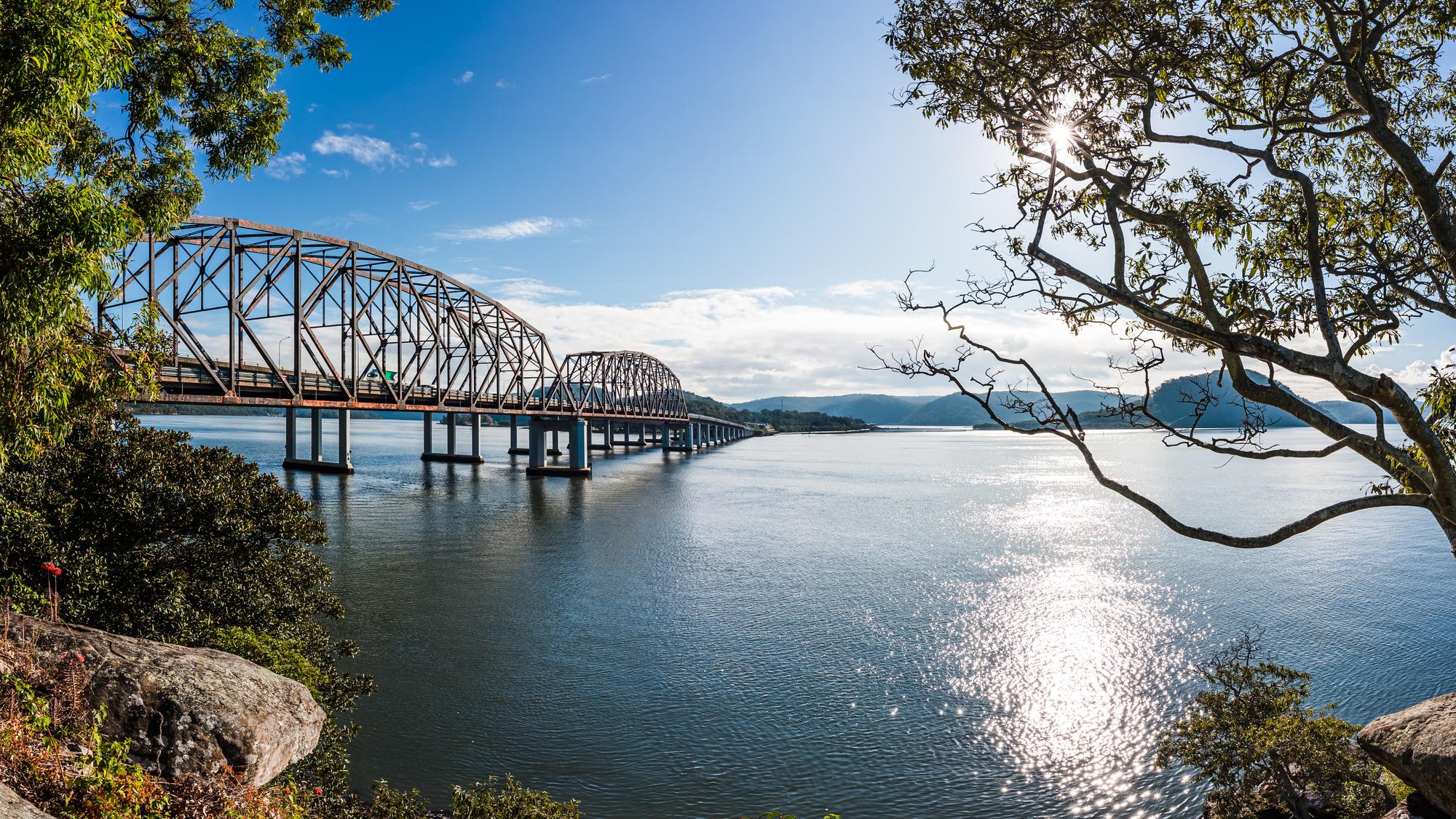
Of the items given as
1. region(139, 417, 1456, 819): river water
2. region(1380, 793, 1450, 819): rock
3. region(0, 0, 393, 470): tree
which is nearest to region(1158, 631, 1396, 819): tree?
region(1380, 793, 1450, 819): rock

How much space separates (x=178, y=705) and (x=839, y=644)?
61.5ft

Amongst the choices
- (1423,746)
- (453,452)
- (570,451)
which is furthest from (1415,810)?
(453,452)

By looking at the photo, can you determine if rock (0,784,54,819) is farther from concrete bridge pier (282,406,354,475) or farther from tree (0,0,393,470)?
concrete bridge pier (282,406,354,475)

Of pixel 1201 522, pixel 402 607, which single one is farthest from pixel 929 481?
pixel 402 607

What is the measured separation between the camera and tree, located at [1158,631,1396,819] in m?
11.1

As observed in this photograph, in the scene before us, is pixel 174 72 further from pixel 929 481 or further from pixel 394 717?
pixel 929 481

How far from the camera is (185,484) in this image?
522 inches

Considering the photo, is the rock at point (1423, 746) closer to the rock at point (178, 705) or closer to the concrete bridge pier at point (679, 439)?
the rock at point (178, 705)

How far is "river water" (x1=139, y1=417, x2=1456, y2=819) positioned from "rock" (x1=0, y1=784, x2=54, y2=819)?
31.3 feet

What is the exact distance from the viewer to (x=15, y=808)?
525 cm

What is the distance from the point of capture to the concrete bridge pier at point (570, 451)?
83731mm

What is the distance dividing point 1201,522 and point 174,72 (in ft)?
192

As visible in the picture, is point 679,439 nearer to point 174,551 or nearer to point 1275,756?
point 174,551

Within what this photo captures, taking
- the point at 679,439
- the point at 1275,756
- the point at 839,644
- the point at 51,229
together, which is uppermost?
the point at 51,229
